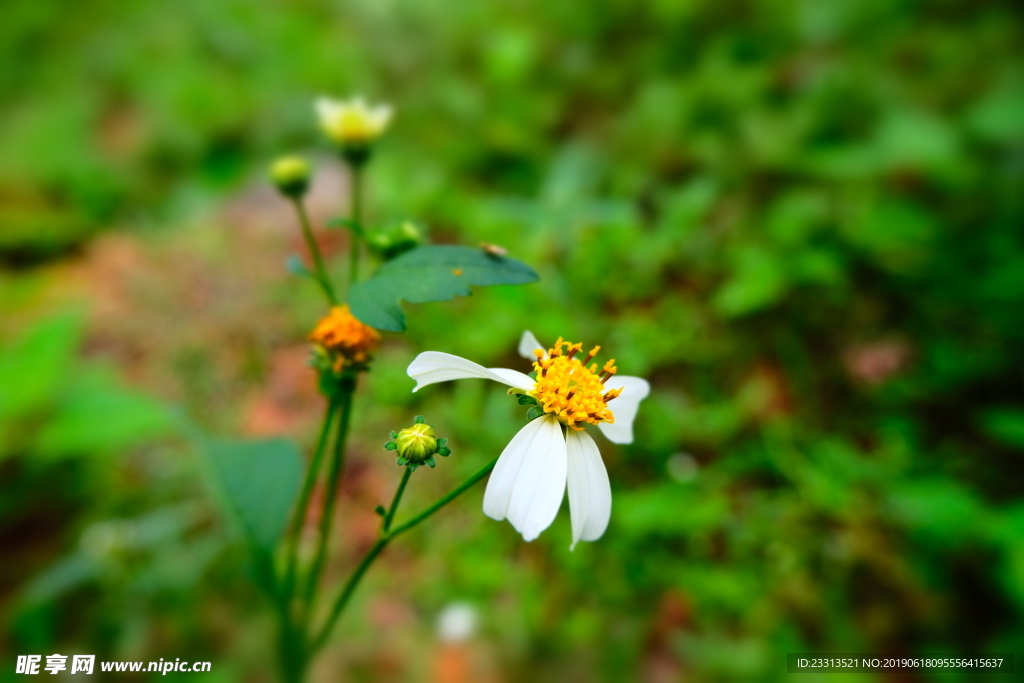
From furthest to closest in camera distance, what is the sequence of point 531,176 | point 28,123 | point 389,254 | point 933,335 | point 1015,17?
point 28,123 < point 531,176 < point 1015,17 < point 933,335 < point 389,254

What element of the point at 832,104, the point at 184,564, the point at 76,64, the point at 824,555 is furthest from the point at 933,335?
the point at 76,64

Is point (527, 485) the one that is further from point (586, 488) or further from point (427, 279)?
point (427, 279)

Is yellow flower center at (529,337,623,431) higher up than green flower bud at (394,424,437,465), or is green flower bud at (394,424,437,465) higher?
yellow flower center at (529,337,623,431)

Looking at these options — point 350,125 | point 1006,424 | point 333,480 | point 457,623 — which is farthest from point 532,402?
point 1006,424

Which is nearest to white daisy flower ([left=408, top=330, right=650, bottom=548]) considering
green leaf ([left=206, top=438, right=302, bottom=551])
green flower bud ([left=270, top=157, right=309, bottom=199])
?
green leaf ([left=206, top=438, right=302, bottom=551])

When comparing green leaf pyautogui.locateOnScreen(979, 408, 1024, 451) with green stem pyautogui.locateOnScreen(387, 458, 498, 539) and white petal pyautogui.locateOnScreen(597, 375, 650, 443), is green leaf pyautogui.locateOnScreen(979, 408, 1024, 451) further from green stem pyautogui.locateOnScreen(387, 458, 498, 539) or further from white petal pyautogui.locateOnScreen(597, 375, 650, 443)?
green stem pyautogui.locateOnScreen(387, 458, 498, 539)

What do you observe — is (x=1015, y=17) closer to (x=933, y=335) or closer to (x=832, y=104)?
(x=832, y=104)
